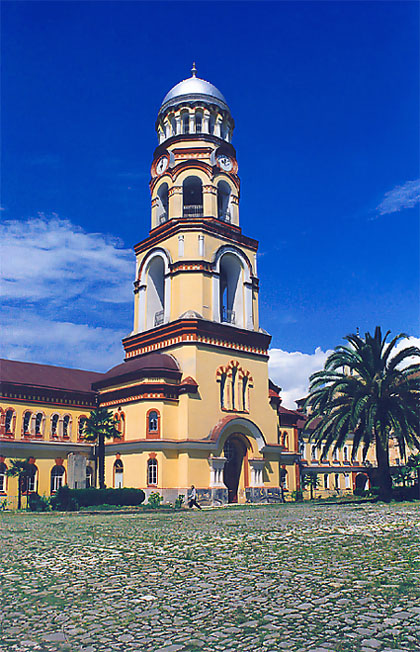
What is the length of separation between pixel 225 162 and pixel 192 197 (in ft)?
12.3

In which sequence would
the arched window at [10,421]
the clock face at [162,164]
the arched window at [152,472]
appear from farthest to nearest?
the clock face at [162,164] < the arched window at [10,421] < the arched window at [152,472]

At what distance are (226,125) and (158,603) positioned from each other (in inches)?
1726

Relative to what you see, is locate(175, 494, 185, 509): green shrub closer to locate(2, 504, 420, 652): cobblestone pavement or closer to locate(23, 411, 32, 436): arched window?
locate(23, 411, 32, 436): arched window

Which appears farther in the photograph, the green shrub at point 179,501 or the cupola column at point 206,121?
the cupola column at point 206,121

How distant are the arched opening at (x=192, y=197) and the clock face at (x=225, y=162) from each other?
219 centimetres

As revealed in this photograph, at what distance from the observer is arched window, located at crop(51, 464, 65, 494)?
3928 centimetres

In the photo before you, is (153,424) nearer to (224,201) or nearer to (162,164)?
(224,201)

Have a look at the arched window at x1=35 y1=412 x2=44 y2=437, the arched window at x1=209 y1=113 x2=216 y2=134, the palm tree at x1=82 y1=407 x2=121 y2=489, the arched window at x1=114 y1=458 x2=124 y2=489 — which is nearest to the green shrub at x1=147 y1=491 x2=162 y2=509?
the arched window at x1=114 y1=458 x2=124 y2=489

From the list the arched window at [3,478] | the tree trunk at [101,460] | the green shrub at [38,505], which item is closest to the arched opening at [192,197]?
the tree trunk at [101,460]

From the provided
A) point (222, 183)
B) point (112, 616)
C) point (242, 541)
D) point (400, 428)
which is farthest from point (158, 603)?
point (222, 183)

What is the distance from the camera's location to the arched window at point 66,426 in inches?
1616

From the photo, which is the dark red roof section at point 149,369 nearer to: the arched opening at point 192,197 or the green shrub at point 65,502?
the green shrub at point 65,502

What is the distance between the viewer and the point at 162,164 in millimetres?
46156

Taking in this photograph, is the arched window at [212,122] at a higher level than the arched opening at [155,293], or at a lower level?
higher
